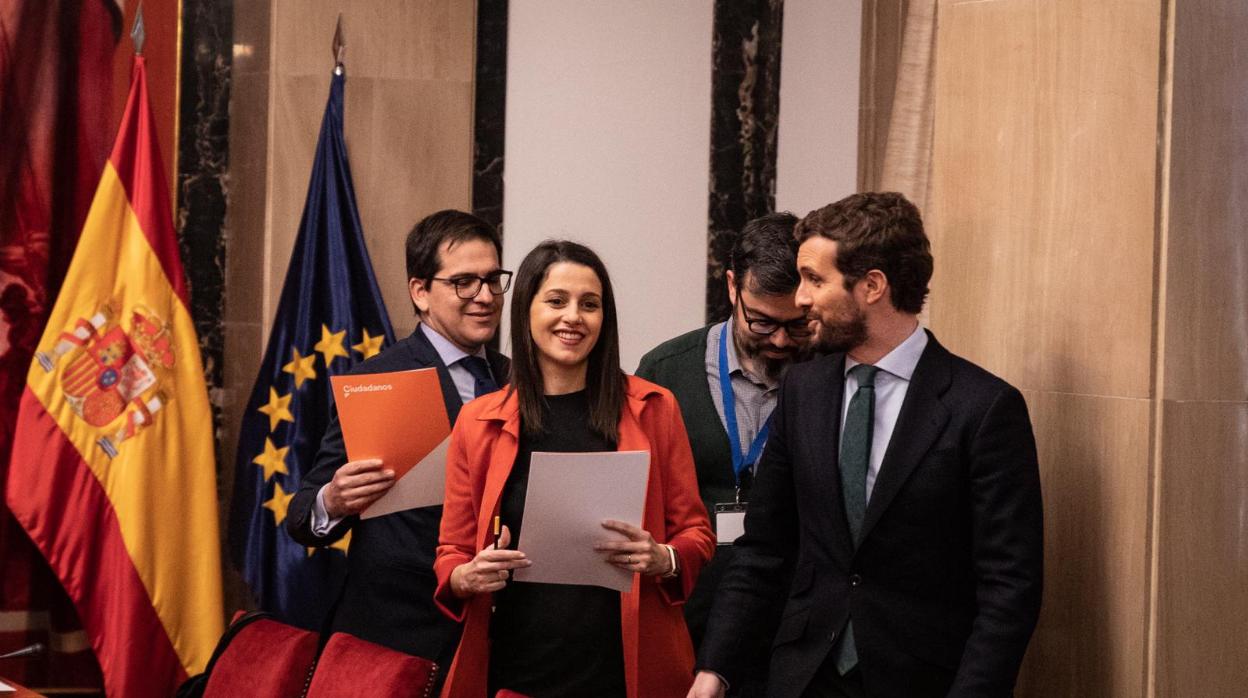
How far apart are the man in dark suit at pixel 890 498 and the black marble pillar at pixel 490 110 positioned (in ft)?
8.62

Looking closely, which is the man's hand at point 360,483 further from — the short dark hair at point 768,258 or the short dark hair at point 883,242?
the short dark hair at point 883,242

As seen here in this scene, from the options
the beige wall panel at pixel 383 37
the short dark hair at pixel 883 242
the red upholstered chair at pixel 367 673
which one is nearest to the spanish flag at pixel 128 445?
the beige wall panel at pixel 383 37

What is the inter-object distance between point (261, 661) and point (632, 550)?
2.70 feet

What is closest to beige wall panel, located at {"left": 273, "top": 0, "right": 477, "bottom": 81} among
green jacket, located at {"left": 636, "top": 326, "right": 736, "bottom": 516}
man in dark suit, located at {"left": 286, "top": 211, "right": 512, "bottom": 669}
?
man in dark suit, located at {"left": 286, "top": 211, "right": 512, "bottom": 669}

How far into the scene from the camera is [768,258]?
2.89m

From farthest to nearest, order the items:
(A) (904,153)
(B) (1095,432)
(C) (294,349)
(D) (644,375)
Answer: (C) (294,349) < (A) (904,153) < (D) (644,375) < (B) (1095,432)

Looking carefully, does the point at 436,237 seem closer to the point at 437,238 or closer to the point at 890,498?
the point at 437,238

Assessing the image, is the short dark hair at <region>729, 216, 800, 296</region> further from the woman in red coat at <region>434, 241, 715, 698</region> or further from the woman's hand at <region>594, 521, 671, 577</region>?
the woman's hand at <region>594, 521, 671, 577</region>

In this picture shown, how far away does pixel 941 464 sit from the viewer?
214 centimetres

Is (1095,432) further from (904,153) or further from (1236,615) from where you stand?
(904,153)

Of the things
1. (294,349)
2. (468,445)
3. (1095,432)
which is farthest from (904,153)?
(294,349)

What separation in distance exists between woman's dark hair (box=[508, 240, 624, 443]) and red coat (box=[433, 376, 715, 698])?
3 centimetres

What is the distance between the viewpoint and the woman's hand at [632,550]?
2.45 metres

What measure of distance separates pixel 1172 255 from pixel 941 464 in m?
0.57
